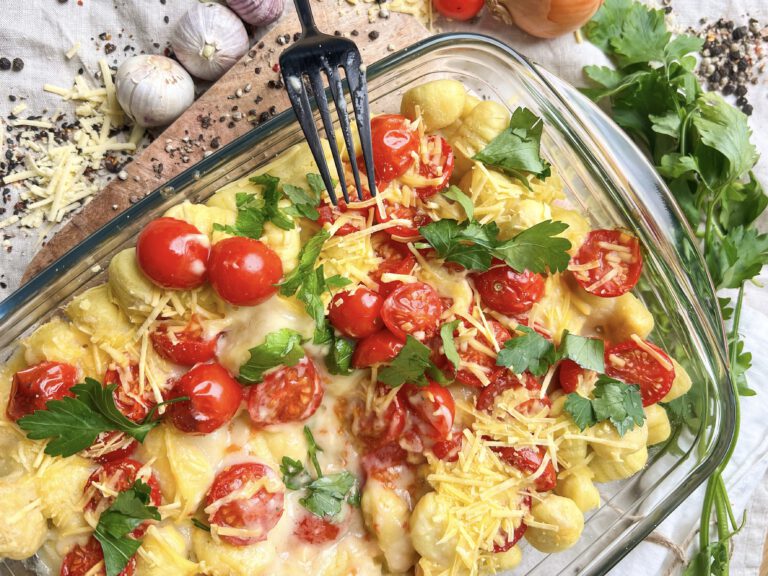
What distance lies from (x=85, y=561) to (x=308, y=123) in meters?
1.25

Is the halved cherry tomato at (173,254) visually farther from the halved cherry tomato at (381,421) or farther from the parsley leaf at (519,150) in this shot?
the parsley leaf at (519,150)

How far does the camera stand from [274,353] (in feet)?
6.03

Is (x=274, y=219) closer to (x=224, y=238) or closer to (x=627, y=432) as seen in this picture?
(x=224, y=238)

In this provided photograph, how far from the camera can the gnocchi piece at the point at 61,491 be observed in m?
1.89

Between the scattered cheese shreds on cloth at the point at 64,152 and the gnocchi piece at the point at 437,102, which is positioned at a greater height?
the gnocchi piece at the point at 437,102

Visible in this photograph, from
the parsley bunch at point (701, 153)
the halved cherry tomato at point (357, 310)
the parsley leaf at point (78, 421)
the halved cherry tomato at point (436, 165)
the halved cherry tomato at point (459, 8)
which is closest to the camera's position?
the parsley leaf at point (78, 421)

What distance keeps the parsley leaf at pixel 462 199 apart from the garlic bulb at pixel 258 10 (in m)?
1.09

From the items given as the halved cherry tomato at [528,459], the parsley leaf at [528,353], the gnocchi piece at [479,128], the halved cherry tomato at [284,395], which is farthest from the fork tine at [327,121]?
the halved cherry tomato at [528,459]

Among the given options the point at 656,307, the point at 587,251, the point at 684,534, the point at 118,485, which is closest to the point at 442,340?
the point at 587,251

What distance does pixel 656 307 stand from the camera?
2.25 metres

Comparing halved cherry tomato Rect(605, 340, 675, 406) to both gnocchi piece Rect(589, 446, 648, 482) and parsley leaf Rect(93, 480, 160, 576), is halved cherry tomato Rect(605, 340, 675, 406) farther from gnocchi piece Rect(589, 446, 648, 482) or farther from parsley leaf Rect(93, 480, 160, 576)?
parsley leaf Rect(93, 480, 160, 576)

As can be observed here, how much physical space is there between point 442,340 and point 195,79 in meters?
1.41

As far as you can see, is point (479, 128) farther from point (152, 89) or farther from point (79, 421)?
point (79, 421)

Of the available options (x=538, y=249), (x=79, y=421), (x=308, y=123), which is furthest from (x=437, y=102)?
(x=79, y=421)
